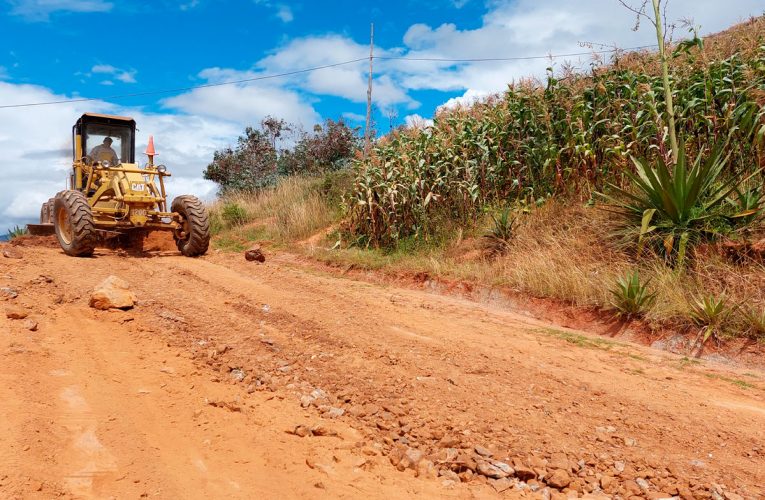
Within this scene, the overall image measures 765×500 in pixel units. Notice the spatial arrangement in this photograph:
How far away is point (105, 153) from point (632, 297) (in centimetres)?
1033

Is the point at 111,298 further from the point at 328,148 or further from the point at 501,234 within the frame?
the point at 328,148

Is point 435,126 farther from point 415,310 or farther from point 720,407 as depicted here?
point 720,407

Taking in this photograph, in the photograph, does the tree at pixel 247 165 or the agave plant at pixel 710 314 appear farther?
the tree at pixel 247 165

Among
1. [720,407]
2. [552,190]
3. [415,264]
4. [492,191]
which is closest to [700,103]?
[552,190]

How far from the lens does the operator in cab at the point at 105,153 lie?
443 inches

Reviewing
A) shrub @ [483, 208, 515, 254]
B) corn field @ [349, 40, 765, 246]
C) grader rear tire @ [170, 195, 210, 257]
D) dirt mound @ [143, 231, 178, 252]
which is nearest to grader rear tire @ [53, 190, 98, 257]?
grader rear tire @ [170, 195, 210, 257]

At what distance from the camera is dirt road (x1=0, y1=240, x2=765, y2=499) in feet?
9.20

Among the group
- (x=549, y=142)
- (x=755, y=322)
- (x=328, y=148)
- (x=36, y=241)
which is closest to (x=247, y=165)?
(x=328, y=148)

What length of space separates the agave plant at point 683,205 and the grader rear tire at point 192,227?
734 cm

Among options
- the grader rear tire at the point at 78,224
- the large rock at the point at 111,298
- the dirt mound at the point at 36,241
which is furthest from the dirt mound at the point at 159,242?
the large rock at the point at 111,298

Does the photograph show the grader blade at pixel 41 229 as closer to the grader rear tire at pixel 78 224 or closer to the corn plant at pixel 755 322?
the grader rear tire at pixel 78 224

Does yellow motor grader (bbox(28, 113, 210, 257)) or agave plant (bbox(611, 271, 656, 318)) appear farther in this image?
yellow motor grader (bbox(28, 113, 210, 257))

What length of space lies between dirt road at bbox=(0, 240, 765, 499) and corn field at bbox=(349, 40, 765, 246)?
429 centimetres

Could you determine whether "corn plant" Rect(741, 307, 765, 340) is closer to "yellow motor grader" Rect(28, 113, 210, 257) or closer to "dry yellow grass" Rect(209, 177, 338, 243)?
"yellow motor grader" Rect(28, 113, 210, 257)
